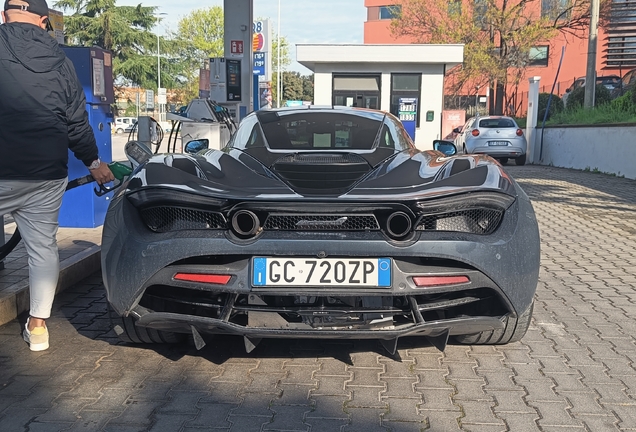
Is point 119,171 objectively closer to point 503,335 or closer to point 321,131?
point 321,131

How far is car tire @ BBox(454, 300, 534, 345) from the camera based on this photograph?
363 cm

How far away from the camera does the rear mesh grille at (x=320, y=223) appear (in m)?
3.01

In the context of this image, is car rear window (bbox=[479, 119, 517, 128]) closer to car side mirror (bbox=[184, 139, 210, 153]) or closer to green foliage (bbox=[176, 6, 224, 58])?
car side mirror (bbox=[184, 139, 210, 153])

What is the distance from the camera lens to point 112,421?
2.81m

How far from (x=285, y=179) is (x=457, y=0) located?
34.3 metres

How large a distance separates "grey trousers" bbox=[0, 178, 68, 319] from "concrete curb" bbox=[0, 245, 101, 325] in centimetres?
69

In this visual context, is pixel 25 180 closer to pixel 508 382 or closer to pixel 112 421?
pixel 112 421

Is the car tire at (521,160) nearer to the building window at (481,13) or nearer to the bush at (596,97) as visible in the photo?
the bush at (596,97)

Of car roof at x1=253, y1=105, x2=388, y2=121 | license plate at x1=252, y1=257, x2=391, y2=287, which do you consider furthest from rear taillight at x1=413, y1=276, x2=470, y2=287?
car roof at x1=253, y1=105, x2=388, y2=121

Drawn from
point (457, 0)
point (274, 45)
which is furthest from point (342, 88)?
point (274, 45)

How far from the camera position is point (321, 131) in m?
4.45

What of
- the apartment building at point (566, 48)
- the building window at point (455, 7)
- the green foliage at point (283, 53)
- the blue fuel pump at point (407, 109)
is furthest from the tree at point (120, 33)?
the blue fuel pump at point (407, 109)

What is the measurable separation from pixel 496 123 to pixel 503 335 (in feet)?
57.6

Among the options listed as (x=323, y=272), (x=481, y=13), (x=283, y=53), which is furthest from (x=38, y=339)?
(x=283, y=53)
